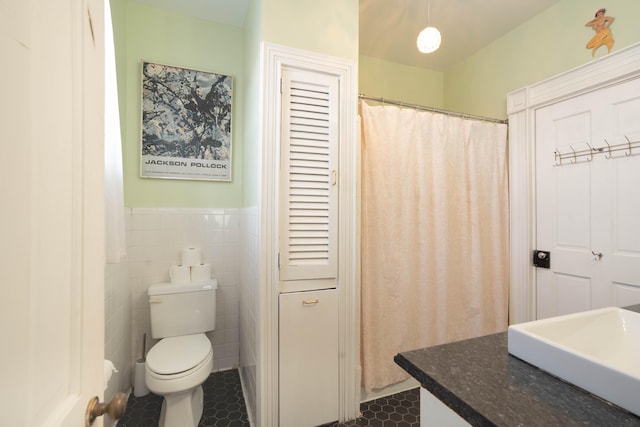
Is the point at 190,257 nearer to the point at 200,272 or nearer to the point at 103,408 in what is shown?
the point at 200,272

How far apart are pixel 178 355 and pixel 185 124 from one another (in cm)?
154

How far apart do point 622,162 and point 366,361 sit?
1.92 m

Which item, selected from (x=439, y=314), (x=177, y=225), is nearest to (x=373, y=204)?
(x=439, y=314)

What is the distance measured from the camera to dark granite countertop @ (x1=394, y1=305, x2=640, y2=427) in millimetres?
507

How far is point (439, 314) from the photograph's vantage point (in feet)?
6.41

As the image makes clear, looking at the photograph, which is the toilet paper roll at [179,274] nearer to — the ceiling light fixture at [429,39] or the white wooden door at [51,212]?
the white wooden door at [51,212]

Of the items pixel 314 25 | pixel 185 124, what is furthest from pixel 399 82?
pixel 185 124

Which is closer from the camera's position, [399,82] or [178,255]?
[178,255]

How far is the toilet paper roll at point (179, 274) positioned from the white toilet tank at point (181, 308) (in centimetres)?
6

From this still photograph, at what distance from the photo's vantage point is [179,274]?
1.91m

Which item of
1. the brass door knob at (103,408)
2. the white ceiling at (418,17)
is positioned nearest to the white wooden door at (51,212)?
the brass door knob at (103,408)

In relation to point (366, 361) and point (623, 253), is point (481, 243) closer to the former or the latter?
point (623, 253)

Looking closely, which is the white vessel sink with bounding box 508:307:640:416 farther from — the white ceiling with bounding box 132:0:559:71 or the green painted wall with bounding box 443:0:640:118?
the white ceiling with bounding box 132:0:559:71

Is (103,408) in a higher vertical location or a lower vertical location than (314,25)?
lower
